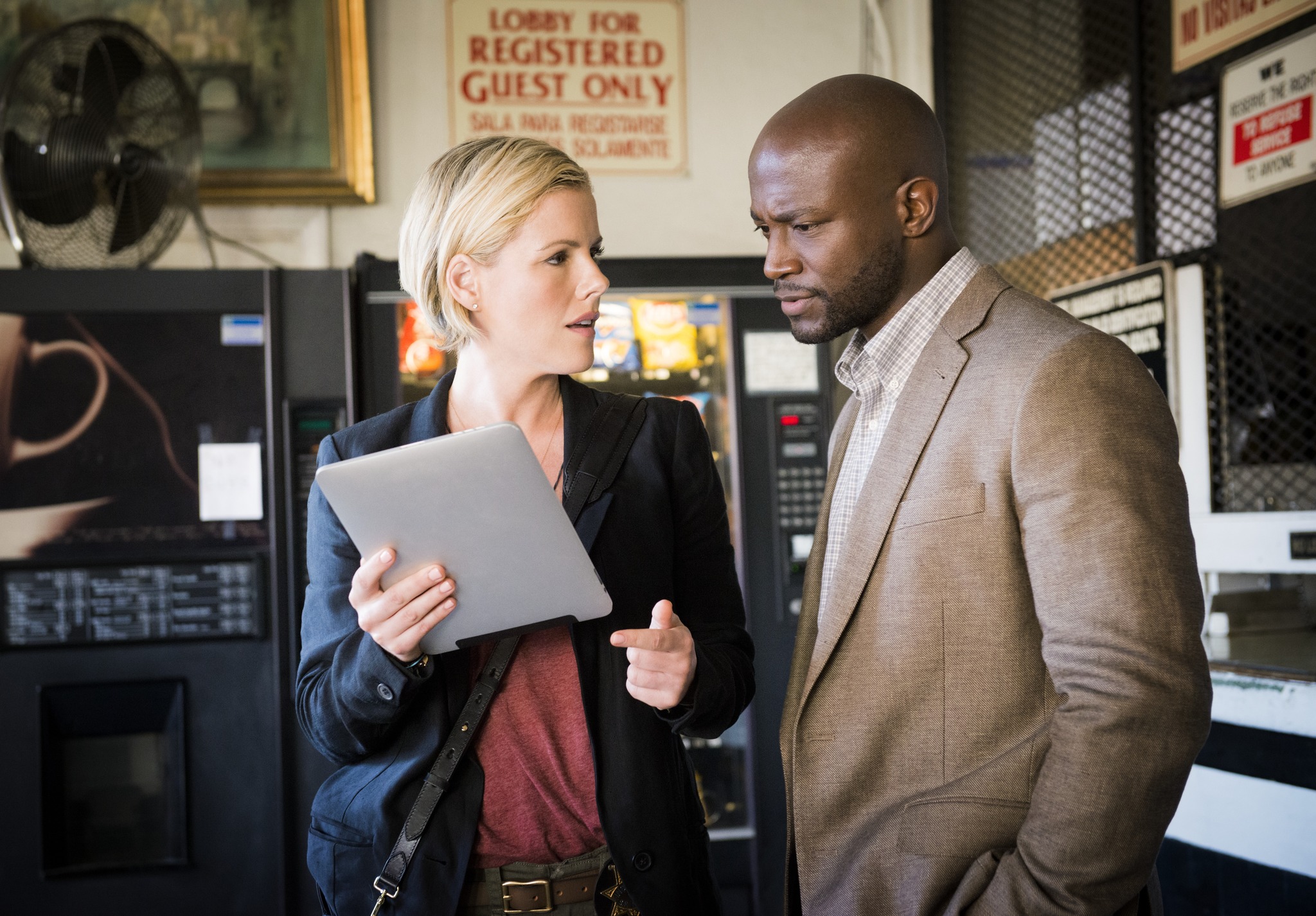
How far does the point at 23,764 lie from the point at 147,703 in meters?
0.25

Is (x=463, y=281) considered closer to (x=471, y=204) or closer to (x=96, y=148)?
(x=471, y=204)

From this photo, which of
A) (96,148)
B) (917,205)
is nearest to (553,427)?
(917,205)

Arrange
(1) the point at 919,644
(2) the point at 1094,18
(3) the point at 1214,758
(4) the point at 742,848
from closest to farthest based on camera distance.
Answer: (1) the point at 919,644 → (3) the point at 1214,758 → (4) the point at 742,848 → (2) the point at 1094,18

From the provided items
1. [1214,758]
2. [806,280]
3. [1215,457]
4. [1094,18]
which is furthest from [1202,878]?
[1094,18]

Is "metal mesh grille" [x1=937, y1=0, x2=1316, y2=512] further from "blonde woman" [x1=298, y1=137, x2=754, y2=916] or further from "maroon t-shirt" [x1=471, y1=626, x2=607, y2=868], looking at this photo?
"maroon t-shirt" [x1=471, y1=626, x2=607, y2=868]

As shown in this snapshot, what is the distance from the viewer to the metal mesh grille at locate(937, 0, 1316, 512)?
2195 millimetres

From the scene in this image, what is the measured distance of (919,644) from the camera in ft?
3.22

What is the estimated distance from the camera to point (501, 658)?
3.72ft

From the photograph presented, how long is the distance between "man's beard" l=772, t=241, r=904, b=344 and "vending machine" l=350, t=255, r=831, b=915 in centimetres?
128

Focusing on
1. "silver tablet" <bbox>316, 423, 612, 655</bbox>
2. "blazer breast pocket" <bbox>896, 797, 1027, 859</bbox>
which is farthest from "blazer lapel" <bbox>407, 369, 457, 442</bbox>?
"blazer breast pocket" <bbox>896, 797, 1027, 859</bbox>

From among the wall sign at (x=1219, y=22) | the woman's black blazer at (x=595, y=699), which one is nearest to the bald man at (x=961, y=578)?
the woman's black blazer at (x=595, y=699)

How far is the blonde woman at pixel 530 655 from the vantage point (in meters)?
1.08

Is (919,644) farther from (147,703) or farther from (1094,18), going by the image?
(1094,18)

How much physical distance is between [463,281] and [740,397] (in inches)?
53.2
